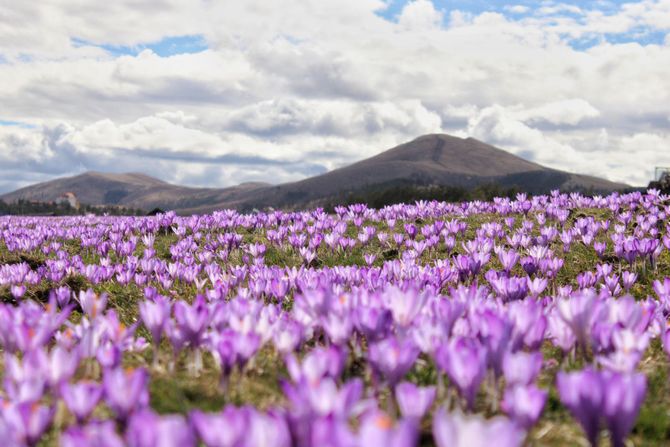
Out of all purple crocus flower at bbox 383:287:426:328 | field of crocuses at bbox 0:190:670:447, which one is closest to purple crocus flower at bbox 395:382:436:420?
field of crocuses at bbox 0:190:670:447

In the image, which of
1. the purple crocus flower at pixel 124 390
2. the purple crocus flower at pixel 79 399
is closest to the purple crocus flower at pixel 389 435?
the purple crocus flower at pixel 124 390

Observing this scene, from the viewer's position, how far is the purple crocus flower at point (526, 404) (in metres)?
2.76

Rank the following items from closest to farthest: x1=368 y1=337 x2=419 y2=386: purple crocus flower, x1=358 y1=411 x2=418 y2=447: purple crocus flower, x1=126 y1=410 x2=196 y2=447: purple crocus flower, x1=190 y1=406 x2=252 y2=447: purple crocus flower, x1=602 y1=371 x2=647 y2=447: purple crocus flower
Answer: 1. x1=358 y1=411 x2=418 y2=447: purple crocus flower
2. x1=126 y1=410 x2=196 y2=447: purple crocus flower
3. x1=190 y1=406 x2=252 y2=447: purple crocus flower
4. x1=602 y1=371 x2=647 y2=447: purple crocus flower
5. x1=368 y1=337 x2=419 y2=386: purple crocus flower

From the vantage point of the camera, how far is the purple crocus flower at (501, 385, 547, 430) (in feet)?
9.06

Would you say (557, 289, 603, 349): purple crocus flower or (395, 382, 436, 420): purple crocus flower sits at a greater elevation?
(557, 289, 603, 349): purple crocus flower

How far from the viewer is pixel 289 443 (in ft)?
7.90

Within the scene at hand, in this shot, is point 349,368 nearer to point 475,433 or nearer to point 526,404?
point 526,404

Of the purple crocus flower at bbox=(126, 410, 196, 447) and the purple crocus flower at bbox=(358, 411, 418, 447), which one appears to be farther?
the purple crocus flower at bbox=(126, 410, 196, 447)

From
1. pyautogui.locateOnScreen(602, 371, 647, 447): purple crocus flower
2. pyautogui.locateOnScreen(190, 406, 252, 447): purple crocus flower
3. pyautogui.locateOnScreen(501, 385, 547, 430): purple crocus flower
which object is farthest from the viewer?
pyautogui.locateOnScreen(501, 385, 547, 430): purple crocus flower

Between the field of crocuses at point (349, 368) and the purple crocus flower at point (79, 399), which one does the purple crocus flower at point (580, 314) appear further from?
the purple crocus flower at point (79, 399)

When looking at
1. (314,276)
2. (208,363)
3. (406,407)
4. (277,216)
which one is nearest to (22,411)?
(406,407)

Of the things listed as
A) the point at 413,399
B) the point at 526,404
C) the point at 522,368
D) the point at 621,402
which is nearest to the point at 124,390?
the point at 413,399

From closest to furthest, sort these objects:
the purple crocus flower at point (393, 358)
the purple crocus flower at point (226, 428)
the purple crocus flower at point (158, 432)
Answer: the purple crocus flower at point (158, 432)
the purple crocus flower at point (226, 428)
the purple crocus flower at point (393, 358)

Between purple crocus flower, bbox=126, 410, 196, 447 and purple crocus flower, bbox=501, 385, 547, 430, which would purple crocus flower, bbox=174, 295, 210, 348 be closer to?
purple crocus flower, bbox=126, 410, 196, 447
